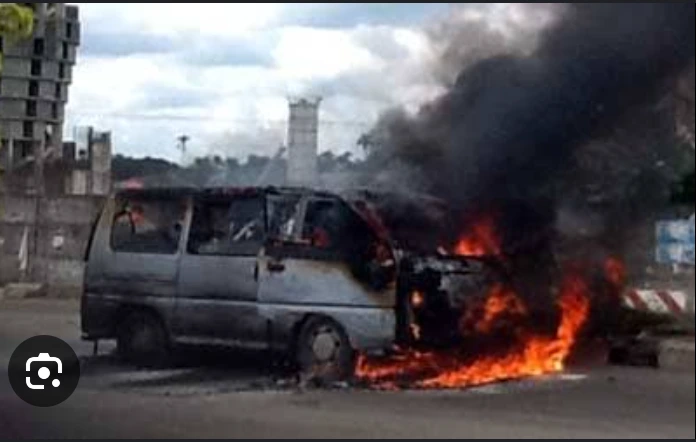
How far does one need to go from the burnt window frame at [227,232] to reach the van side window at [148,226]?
0.03 m

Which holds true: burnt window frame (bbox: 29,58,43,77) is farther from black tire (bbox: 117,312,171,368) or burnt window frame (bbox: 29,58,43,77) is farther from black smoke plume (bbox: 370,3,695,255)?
black smoke plume (bbox: 370,3,695,255)

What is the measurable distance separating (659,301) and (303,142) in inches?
31.0

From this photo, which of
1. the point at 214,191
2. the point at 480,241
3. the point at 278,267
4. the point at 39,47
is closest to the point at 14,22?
the point at 39,47

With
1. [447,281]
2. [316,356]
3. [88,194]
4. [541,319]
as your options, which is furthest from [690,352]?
[88,194]

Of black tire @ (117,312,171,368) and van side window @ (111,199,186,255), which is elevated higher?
van side window @ (111,199,186,255)

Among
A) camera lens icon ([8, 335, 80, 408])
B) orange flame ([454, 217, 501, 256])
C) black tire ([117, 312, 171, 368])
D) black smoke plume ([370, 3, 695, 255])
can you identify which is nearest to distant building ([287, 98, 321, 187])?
black smoke plume ([370, 3, 695, 255])

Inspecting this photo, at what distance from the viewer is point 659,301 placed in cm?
246

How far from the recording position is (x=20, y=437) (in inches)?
131

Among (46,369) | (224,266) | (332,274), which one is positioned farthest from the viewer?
(46,369)

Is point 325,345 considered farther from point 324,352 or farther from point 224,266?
point 224,266

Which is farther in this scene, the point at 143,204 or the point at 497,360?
the point at 143,204

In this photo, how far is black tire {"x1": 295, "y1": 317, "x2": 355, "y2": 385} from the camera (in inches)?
114

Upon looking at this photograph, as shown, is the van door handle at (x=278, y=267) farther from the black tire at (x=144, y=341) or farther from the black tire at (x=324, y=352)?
the black tire at (x=144, y=341)

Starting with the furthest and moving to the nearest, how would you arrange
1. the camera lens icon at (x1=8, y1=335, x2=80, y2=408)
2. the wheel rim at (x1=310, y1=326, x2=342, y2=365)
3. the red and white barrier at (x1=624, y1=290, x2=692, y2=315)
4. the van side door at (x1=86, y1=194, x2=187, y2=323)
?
the camera lens icon at (x1=8, y1=335, x2=80, y2=408) → the van side door at (x1=86, y1=194, x2=187, y2=323) → the wheel rim at (x1=310, y1=326, x2=342, y2=365) → the red and white barrier at (x1=624, y1=290, x2=692, y2=315)
